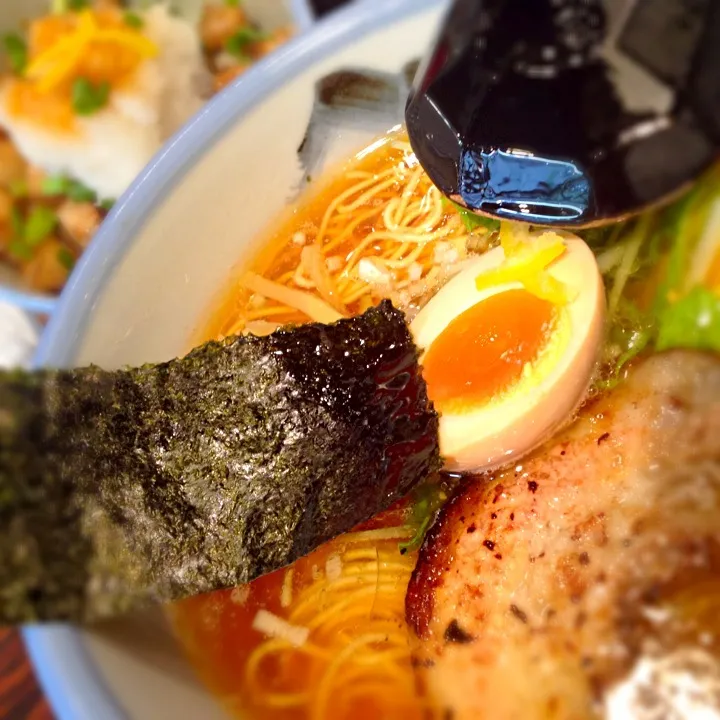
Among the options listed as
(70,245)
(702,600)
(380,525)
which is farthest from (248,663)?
(70,245)

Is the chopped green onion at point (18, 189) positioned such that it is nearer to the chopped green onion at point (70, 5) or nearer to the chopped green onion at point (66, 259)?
the chopped green onion at point (66, 259)

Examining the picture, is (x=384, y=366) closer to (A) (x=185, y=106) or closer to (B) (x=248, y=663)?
(B) (x=248, y=663)

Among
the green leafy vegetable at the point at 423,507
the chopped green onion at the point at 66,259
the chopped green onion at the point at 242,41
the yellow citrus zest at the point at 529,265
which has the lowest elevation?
the green leafy vegetable at the point at 423,507

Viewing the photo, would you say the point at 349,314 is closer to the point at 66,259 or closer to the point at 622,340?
the point at 622,340

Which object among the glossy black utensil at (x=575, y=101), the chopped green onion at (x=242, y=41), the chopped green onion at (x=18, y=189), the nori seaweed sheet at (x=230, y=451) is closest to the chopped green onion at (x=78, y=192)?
the chopped green onion at (x=18, y=189)

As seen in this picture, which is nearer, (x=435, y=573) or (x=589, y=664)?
(x=589, y=664)

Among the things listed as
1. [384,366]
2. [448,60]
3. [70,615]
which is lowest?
[384,366]

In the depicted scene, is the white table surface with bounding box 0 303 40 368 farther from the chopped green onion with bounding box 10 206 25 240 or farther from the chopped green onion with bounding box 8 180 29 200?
the chopped green onion with bounding box 8 180 29 200
